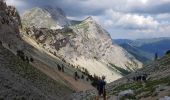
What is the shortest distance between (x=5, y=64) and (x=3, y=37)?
104m

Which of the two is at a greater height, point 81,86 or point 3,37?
point 3,37

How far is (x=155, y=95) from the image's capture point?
4362cm

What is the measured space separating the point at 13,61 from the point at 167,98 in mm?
42851

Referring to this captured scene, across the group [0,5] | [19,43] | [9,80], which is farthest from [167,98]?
[0,5]

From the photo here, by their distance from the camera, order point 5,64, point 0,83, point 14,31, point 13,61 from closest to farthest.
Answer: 1. point 0,83
2. point 5,64
3. point 13,61
4. point 14,31

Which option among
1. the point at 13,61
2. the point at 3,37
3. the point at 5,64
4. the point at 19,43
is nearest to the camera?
the point at 5,64

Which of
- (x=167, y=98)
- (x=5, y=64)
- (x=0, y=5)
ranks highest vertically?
(x=0, y=5)

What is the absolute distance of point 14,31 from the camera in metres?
198

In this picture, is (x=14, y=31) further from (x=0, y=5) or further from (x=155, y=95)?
(x=155, y=95)

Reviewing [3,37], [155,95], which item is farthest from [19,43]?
[155,95]

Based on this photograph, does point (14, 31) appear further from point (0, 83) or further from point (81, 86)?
point (0, 83)

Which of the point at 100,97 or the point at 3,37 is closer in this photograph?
the point at 100,97

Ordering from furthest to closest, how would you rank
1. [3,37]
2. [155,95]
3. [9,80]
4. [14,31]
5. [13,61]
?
1. [14,31]
2. [3,37]
3. [13,61]
4. [9,80]
5. [155,95]

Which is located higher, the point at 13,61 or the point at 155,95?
the point at 13,61
